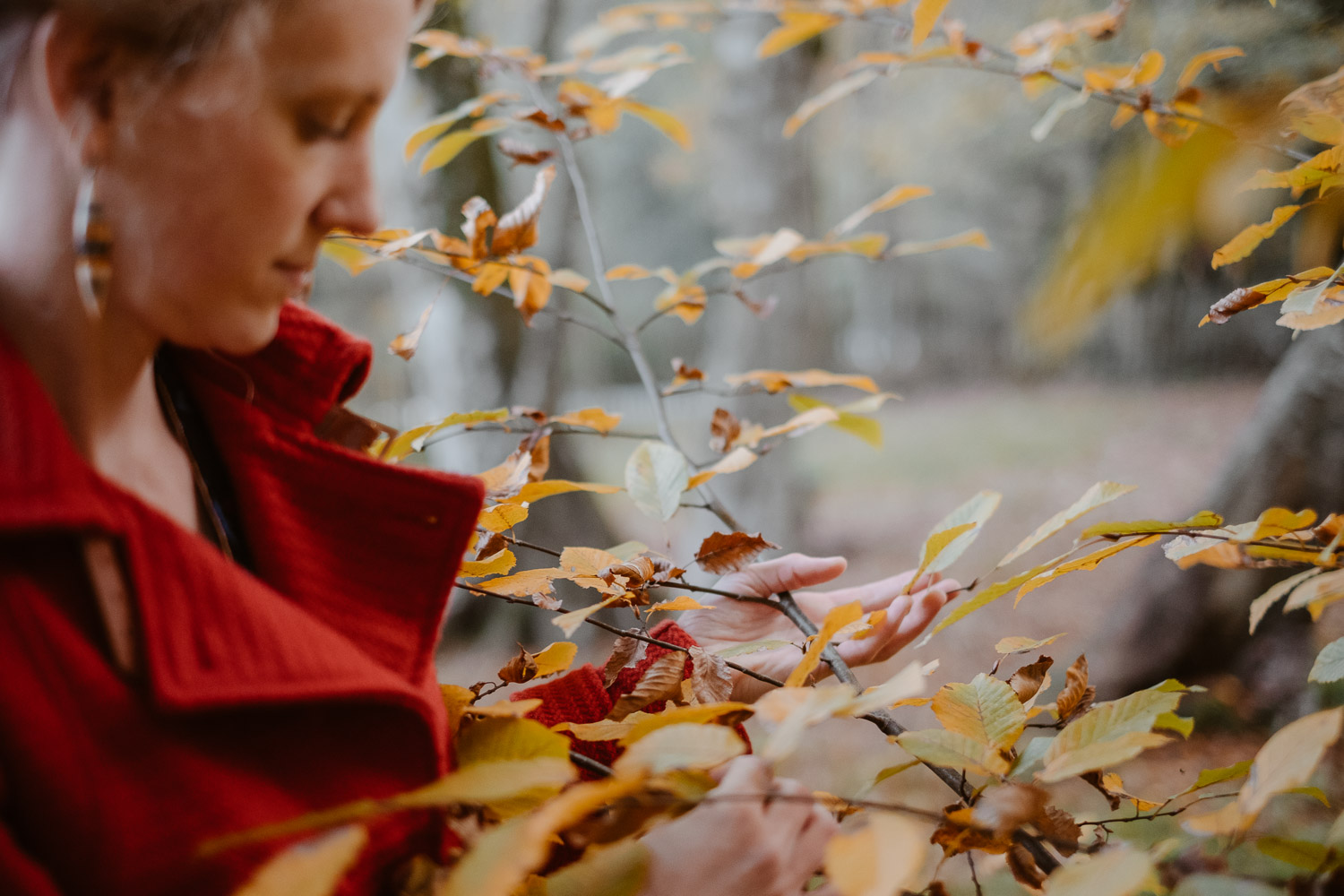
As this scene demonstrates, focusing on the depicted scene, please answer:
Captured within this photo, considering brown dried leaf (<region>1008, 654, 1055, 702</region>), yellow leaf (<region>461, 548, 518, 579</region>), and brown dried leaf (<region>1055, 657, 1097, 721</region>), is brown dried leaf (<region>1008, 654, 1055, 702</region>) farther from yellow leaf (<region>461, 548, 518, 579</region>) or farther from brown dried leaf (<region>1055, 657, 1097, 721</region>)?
yellow leaf (<region>461, 548, 518, 579</region>)

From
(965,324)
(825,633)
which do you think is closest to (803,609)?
(825,633)

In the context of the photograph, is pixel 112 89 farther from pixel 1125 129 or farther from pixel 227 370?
pixel 1125 129

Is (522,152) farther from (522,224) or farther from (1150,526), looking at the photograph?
(1150,526)

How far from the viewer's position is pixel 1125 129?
653 centimetres

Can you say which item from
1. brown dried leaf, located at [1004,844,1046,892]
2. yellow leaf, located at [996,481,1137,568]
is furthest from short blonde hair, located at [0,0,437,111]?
brown dried leaf, located at [1004,844,1046,892]

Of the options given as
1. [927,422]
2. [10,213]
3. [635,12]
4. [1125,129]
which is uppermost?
[635,12]

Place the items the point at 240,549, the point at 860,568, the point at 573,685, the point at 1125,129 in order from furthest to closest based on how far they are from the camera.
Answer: the point at 1125,129
the point at 860,568
the point at 573,685
the point at 240,549

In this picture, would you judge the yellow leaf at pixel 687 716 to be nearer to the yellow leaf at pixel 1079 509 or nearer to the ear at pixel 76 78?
the yellow leaf at pixel 1079 509

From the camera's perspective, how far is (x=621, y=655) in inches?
32.3

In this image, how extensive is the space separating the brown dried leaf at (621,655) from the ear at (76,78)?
1.96 feet

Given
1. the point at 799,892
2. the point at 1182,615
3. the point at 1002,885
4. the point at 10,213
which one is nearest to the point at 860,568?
the point at 1182,615

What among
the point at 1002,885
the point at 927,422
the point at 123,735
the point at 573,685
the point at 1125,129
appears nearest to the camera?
the point at 123,735

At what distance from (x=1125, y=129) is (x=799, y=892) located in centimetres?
755

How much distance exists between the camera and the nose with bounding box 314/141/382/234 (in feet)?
1.89
